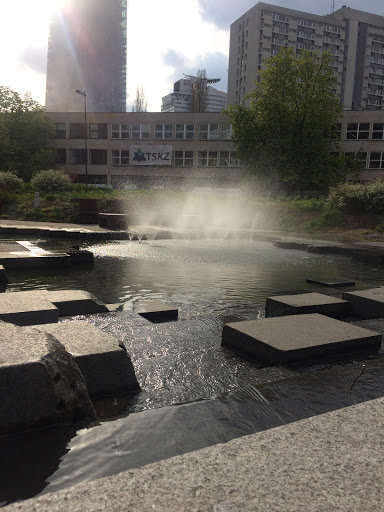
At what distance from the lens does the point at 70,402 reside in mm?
2158

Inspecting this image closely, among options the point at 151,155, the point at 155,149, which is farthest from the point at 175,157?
the point at 151,155

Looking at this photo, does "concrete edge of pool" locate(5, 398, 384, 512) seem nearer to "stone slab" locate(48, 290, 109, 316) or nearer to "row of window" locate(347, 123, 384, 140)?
"stone slab" locate(48, 290, 109, 316)

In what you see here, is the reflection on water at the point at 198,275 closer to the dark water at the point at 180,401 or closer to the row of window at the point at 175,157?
the dark water at the point at 180,401

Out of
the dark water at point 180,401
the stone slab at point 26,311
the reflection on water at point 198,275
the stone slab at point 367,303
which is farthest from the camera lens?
the reflection on water at point 198,275

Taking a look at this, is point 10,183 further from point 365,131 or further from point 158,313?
point 365,131

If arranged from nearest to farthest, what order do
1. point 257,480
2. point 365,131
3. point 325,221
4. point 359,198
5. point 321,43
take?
point 257,480
point 359,198
point 325,221
point 365,131
point 321,43

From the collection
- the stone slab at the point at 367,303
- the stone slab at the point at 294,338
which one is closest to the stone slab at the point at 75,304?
the stone slab at the point at 294,338

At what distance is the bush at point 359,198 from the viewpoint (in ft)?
64.4

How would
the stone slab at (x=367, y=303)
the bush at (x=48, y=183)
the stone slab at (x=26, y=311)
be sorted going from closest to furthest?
the stone slab at (x=26, y=311), the stone slab at (x=367, y=303), the bush at (x=48, y=183)

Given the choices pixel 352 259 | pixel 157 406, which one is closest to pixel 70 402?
pixel 157 406

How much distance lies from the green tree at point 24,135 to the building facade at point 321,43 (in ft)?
148

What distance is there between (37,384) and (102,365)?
0.59 metres

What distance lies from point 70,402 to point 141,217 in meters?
20.2

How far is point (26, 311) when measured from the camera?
348cm
